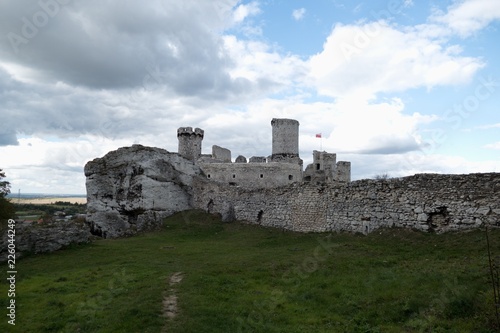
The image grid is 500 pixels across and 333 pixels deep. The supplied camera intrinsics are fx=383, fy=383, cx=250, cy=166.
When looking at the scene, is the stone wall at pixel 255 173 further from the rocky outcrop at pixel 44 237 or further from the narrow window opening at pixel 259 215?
the rocky outcrop at pixel 44 237

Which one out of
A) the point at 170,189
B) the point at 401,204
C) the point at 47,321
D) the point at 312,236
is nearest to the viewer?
the point at 47,321

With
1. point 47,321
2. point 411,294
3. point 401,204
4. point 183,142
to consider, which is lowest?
point 47,321

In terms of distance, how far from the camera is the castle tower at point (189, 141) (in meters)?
42.8

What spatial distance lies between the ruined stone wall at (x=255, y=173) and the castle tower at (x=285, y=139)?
227cm

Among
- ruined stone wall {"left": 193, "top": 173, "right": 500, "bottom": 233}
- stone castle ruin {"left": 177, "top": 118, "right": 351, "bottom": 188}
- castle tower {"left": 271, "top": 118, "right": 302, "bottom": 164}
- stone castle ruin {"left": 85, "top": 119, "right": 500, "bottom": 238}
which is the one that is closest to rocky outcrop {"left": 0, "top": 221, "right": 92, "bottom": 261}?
stone castle ruin {"left": 85, "top": 119, "right": 500, "bottom": 238}

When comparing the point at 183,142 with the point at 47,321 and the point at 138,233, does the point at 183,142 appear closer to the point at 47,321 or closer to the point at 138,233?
the point at 138,233

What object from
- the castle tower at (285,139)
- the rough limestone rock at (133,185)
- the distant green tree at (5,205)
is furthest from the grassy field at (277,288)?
the castle tower at (285,139)

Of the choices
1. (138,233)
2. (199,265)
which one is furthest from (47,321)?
(138,233)

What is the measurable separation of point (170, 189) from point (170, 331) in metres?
25.4

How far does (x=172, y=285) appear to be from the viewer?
12.9 meters

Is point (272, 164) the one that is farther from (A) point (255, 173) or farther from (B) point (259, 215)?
(B) point (259, 215)

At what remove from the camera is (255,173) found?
3788 centimetres

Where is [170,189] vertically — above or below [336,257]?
above

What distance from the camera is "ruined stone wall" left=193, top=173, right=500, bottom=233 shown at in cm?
1475
